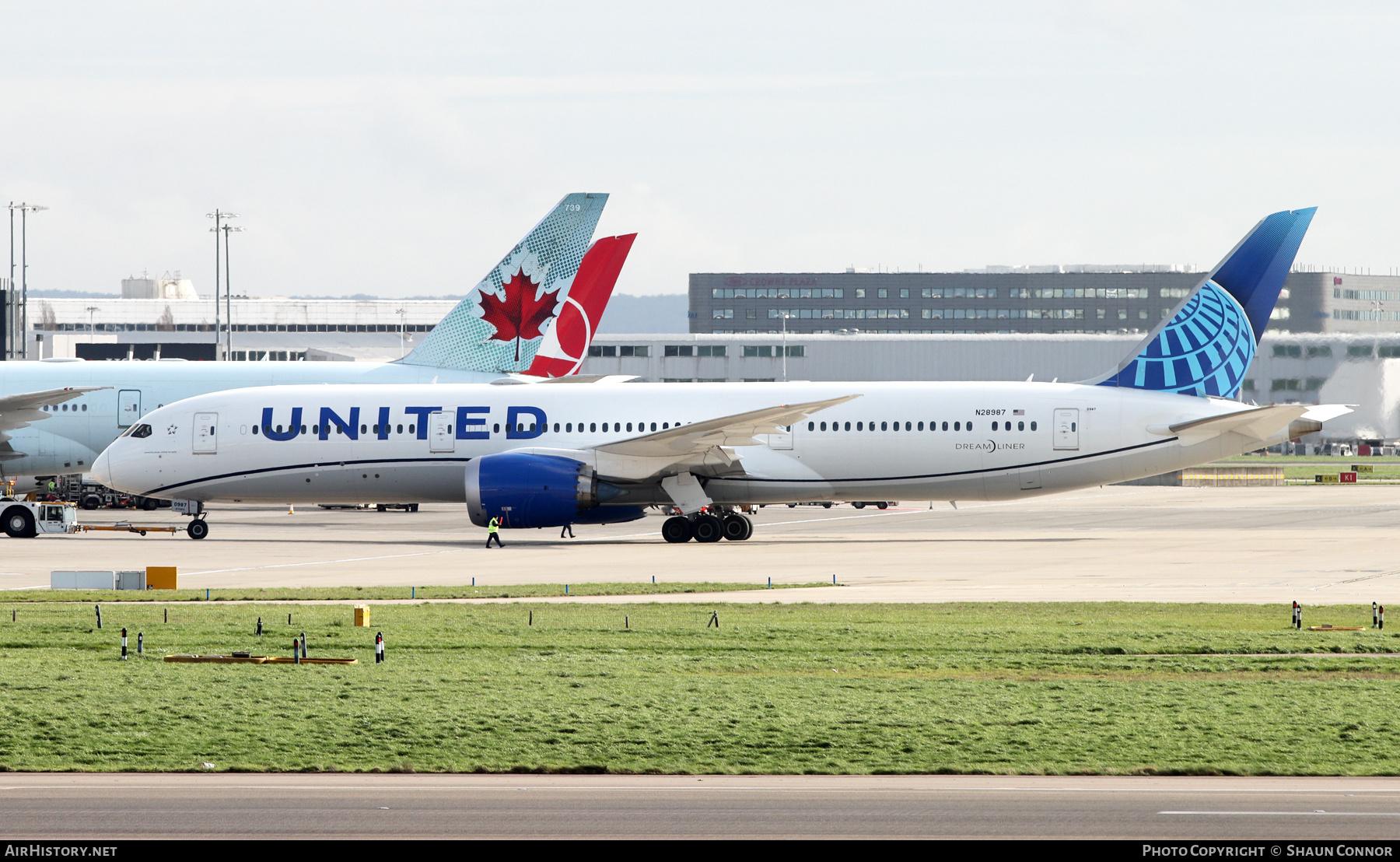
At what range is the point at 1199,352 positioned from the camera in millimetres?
43500

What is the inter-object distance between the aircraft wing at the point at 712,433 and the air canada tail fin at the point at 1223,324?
26.9ft

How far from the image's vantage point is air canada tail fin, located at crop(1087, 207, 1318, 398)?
43312mm

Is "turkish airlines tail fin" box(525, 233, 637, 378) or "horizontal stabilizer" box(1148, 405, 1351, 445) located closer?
"horizontal stabilizer" box(1148, 405, 1351, 445)

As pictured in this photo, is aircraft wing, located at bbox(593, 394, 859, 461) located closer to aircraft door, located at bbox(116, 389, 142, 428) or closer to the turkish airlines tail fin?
the turkish airlines tail fin

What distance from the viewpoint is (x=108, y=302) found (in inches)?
7077

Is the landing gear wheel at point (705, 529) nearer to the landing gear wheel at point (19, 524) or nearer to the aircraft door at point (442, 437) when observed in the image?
the aircraft door at point (442, 437)

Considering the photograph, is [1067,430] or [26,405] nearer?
[1067,430]

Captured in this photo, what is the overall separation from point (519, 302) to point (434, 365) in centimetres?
364

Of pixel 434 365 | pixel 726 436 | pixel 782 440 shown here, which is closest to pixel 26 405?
pixel 434 365

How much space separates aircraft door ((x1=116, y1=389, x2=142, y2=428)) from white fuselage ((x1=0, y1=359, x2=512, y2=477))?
2cm

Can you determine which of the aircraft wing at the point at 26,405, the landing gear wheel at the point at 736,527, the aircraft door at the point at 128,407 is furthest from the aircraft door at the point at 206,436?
the landing gear wheel at the point at 736,527

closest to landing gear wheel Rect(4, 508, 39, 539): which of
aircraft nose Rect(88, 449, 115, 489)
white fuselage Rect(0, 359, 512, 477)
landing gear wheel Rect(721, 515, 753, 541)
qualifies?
aircraft nose Rect(88, 449, 115, 489)

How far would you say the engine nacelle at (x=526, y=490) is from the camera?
40.9 metres

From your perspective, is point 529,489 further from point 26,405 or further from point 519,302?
point 26,405
